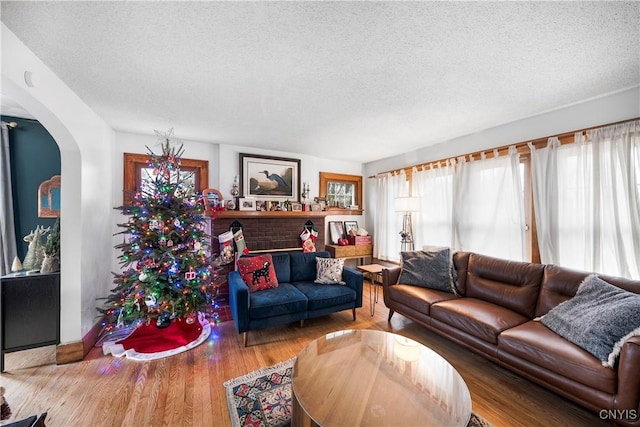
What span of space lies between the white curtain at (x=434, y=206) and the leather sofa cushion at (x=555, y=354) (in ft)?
5.49

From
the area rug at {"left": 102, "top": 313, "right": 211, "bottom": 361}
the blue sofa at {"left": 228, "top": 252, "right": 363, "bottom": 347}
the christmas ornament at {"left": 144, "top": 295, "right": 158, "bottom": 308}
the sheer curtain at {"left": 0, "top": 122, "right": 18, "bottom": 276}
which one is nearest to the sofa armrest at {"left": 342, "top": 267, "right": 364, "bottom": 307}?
the blue sofa at {"left": 228, "top": 252, "right": 363, "bottom": 347}

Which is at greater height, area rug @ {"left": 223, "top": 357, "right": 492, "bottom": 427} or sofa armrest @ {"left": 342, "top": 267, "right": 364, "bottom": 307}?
sofa armrest @ {"left": 342, "top": 267, "right": 364, "bottom": 307}

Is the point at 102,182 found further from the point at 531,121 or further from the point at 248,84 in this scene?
the point at 531,121

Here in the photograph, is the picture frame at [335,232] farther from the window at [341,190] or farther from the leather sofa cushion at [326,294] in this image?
the leather sofa cushion at [326,294]

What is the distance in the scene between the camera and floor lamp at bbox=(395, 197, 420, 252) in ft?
11.9

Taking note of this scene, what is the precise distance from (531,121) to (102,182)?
5.03 metres

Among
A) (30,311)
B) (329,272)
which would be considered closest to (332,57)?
(329,272)

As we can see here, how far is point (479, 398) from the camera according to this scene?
1732mm

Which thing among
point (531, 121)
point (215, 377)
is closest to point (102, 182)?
point (215, 377)

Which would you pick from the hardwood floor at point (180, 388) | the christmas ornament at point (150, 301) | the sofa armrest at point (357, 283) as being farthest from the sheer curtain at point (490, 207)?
the christmas ornament at point (150, 301)

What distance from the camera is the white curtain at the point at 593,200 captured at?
207 cm

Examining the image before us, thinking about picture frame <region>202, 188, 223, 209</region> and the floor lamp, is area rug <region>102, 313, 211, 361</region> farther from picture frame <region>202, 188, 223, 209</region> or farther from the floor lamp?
the floor lamp

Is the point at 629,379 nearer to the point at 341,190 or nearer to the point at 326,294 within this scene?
the point at 326,294

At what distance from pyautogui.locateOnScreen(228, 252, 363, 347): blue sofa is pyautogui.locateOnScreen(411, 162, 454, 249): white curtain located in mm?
1518
